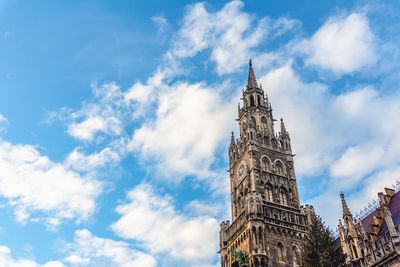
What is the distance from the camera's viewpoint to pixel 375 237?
113 ft

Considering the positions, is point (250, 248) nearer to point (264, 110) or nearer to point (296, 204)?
point (296, 204)

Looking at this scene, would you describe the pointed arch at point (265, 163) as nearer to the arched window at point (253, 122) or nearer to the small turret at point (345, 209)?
the arched window at point (253, 122)

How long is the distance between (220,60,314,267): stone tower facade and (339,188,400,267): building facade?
1249 cm

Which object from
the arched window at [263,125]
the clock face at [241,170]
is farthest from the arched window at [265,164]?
the arched window at [263,125]

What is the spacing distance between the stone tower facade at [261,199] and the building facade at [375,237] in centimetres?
1249

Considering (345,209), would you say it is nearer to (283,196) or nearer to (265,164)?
(283,196)

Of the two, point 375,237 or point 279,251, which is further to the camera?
point 279,251

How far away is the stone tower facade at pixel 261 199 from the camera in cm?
4756

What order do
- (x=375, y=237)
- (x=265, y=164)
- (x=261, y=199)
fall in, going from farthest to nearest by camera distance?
(x=265, y=164) → (x=261, y=199) → (x=375, y=237)

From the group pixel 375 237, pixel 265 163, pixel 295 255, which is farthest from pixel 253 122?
pixel 375 237

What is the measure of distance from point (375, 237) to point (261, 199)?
57.5 feet

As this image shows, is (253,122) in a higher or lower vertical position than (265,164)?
higher

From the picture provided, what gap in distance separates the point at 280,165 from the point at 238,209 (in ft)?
28.8

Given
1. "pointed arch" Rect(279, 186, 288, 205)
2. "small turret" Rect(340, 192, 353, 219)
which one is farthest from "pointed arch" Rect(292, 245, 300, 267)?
"small turret" Rect(340, 192, 353, 219)
